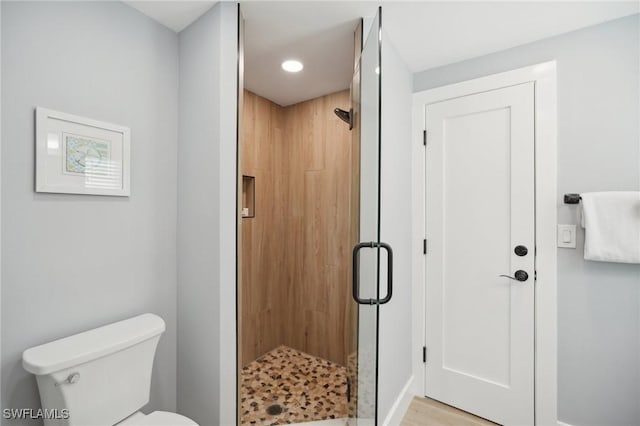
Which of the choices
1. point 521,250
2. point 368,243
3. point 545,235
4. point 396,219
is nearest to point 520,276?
point 521,250

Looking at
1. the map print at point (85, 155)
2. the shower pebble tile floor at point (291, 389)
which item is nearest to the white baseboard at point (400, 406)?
the shower pebble tile floor at point (291, 389)

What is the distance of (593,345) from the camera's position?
155 centimetres

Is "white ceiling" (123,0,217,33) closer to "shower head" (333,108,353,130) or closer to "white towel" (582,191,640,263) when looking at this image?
"shower head" (333,108,353,130)

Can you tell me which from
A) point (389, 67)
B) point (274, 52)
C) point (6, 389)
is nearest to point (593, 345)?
point (389, 67)

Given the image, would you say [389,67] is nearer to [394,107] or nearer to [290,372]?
[394,107]

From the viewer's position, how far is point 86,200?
1.31 meters

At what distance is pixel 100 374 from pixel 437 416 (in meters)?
1.95

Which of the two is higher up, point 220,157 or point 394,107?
point 394,107

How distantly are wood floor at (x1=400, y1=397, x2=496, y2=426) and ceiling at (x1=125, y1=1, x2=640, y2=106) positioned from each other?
7.83ft

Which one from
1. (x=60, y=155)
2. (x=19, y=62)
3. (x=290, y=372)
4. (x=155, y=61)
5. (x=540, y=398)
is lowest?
(x=290, y=372)

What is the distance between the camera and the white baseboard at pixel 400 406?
174 cm

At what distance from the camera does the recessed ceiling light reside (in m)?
2.00

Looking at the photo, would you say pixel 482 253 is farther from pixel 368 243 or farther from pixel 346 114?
pixel 346 114

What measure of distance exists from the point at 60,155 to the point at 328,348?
2.35 metres
